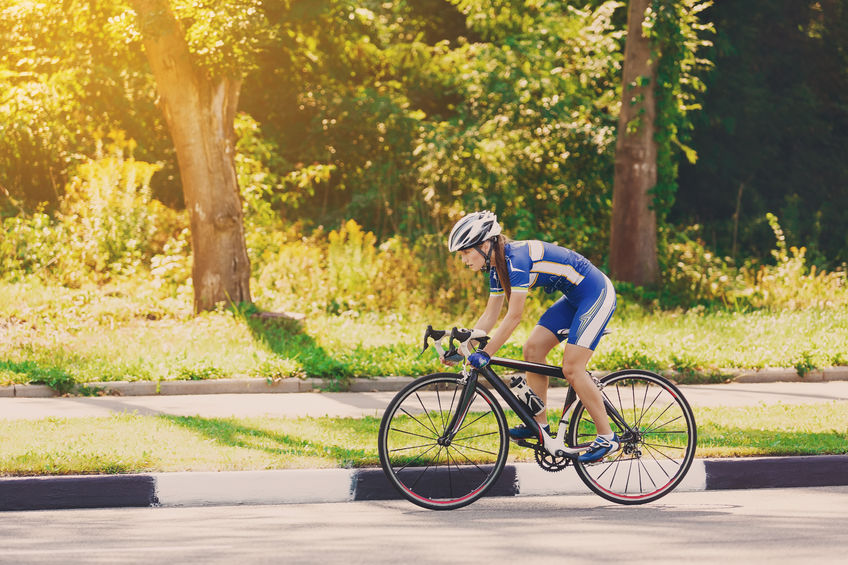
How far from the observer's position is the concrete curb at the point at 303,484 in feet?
20.7

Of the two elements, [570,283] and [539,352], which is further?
[539,352]

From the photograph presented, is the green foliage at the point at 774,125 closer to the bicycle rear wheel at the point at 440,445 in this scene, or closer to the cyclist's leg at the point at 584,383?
the cyclist's leg at the point at 584,383

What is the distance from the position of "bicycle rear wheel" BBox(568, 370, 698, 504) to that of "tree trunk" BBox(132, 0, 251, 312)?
814 centimetres

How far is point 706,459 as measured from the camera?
6852 mm

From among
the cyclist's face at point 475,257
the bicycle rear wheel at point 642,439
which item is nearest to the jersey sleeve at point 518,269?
the cyclist's face at point 475,257

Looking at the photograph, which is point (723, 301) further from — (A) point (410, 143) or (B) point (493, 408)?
(B) point (493, 408)

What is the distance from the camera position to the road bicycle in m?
6.19

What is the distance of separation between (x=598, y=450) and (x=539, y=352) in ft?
2.32

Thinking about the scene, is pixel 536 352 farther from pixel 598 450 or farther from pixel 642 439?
pixel 642 439

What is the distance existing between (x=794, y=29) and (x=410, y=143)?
394 inches

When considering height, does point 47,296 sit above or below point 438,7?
below

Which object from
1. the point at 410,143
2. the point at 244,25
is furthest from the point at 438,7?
the point at 244,25

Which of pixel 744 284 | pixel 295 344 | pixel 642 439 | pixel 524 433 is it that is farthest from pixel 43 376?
pixel 744 284

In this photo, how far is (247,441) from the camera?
24.5 ft
